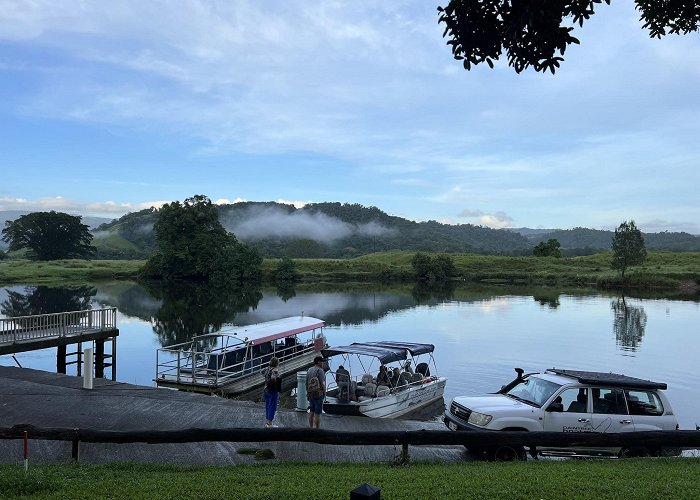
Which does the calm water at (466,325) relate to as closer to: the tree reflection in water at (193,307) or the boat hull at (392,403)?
the tree reflection in water at (193,307)

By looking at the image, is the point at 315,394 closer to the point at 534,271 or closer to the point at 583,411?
the point at 583,411

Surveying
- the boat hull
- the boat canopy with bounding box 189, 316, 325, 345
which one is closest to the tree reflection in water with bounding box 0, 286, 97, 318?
the boat canopy with bounding box 189, 316, 325, 345

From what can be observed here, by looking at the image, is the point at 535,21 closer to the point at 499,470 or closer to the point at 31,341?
the point at 499,470

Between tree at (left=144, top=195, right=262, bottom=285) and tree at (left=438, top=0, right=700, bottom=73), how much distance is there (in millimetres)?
106409

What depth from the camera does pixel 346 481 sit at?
9.20 meters

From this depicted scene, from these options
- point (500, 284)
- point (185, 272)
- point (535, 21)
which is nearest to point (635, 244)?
point (500, 284)

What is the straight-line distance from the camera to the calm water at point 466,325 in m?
33.4

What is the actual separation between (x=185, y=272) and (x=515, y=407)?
108354 mm

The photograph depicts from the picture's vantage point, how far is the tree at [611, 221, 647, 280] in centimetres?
10006

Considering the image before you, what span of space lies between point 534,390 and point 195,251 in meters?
106

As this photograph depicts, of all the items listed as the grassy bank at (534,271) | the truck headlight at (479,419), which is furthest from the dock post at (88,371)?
the grassy bank at (534,271)

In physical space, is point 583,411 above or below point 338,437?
below

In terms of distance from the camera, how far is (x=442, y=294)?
8738 cm

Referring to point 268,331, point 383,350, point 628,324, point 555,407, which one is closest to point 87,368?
point 383,350
